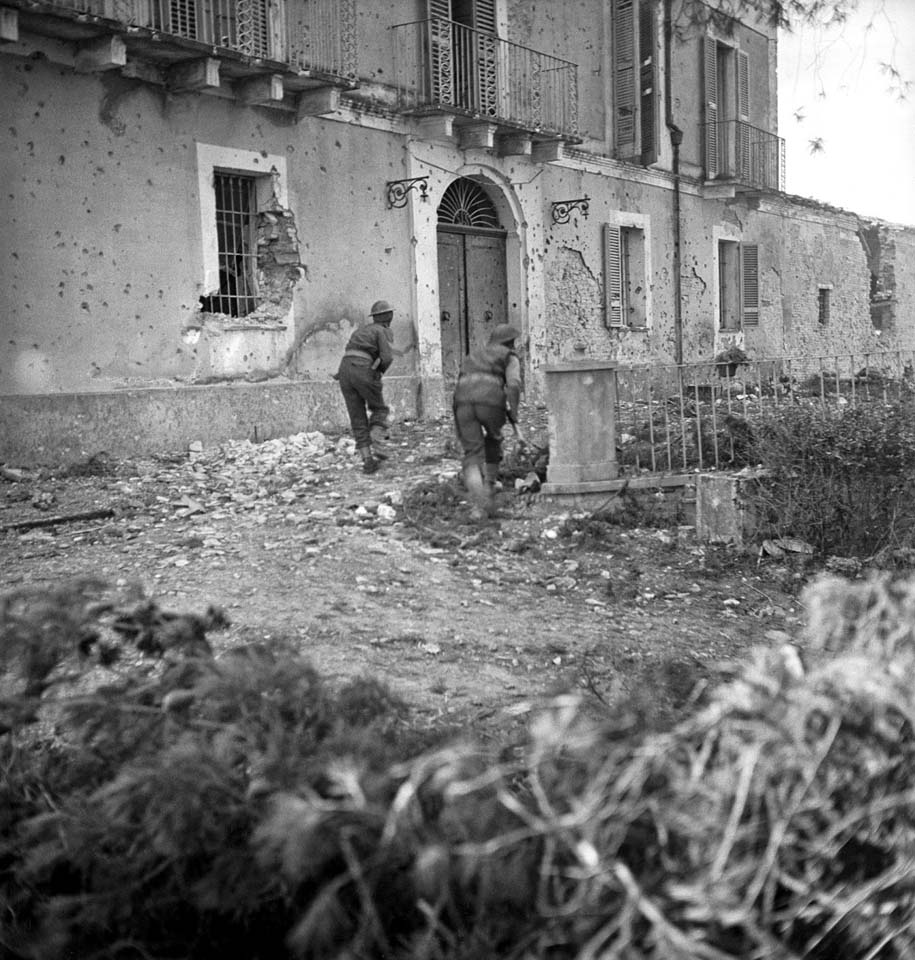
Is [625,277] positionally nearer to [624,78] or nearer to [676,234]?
[676,234]

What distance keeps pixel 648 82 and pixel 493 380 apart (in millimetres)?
10547

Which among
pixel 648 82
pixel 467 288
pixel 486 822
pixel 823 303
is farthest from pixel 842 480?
pixel 823 303

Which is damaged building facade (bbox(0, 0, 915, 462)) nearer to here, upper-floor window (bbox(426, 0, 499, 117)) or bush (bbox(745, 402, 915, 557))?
upper-floor window (bbox(426, 0, 499, 117))

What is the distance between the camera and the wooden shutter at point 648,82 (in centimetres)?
1755

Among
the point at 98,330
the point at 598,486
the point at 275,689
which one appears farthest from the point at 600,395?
the point at 275,689

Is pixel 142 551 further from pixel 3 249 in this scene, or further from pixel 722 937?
pixel 722 937

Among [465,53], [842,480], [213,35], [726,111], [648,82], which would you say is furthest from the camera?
→ [726,111]

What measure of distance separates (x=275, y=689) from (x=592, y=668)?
3.43m

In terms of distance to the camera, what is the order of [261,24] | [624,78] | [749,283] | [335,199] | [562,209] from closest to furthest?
[261,24], [335,199], [562,209], [624,78], [749,283]

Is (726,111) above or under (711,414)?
above

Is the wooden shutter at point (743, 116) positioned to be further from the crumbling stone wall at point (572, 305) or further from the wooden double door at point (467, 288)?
the wooden double door at point (467, 288)

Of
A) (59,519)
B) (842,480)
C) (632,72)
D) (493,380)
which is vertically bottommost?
(59,519)

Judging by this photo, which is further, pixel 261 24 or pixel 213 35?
pixel 261 24

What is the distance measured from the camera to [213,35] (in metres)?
11.3
